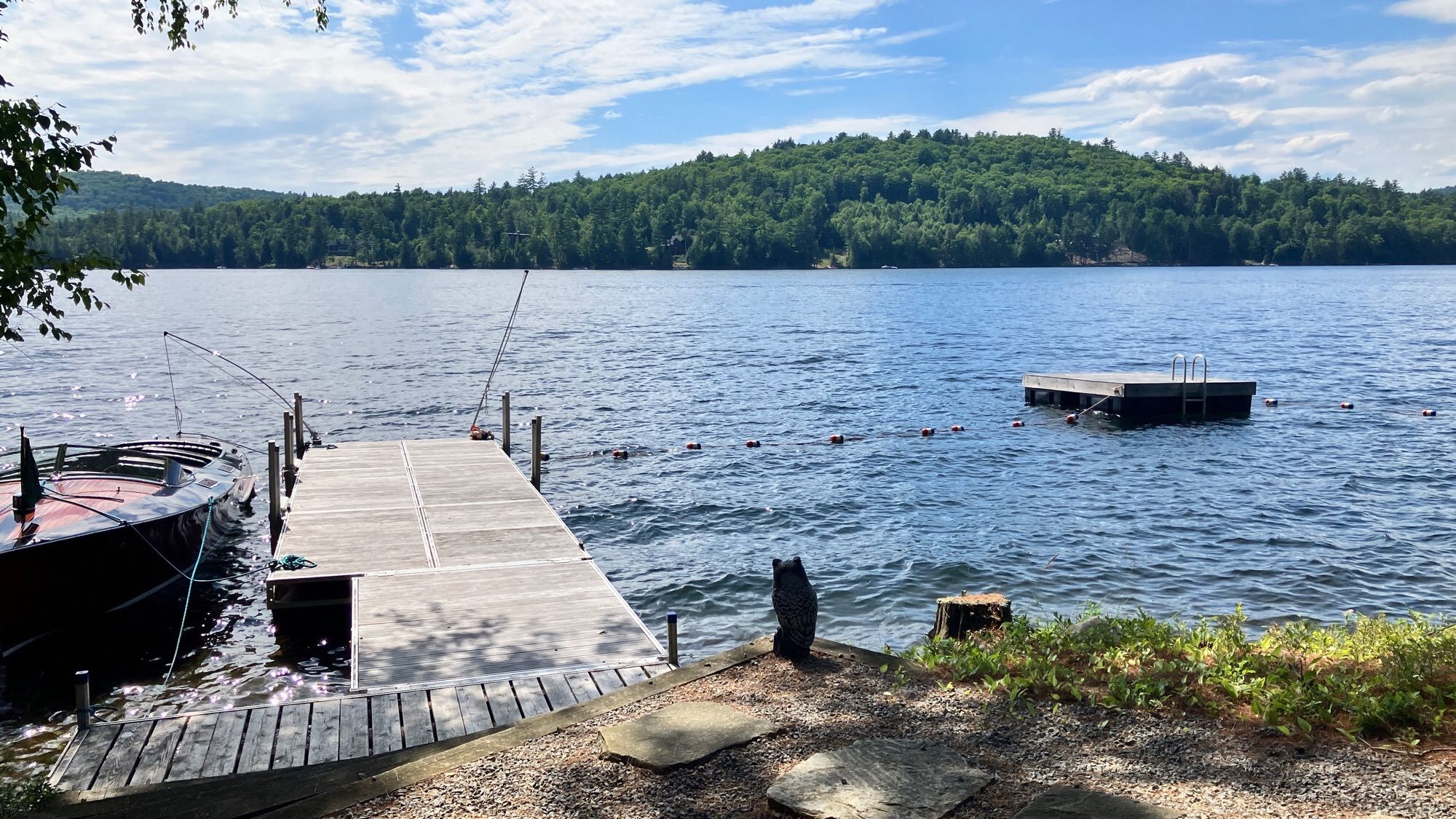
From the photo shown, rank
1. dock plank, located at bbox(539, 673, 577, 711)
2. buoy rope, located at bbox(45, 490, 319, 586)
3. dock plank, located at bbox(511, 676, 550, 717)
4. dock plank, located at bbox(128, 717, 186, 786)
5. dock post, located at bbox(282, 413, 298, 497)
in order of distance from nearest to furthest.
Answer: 1. dock plank, located at bbox(128, 717, 186, 786)
2. dock plank, located at bbox(511, 676, 550, 717)
3. dock plank, located at bbox(539, 673, 577, 711)
4. buoy rope, located at bbox(45, 490, 319, 586)
5. dock post, located at bbox(282, 413, 298, 497)

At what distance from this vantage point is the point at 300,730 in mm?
8078

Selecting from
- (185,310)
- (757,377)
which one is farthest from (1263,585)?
(185,310)

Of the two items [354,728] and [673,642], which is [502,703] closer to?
[354,728]

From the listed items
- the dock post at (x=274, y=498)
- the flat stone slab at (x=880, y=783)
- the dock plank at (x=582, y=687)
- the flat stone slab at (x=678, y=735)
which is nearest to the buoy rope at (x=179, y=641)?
the dock post at (x=274, y=498)

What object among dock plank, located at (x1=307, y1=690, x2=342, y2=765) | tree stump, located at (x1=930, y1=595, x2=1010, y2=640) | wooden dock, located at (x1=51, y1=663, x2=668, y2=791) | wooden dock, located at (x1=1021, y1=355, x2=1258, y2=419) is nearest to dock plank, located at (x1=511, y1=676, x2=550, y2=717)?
wooden dock, located at (x1=51, y1=663, x2=668, y2=791)

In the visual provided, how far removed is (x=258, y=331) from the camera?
Result: 67562mm

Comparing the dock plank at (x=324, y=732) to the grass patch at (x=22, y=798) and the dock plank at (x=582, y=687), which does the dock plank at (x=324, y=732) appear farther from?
the dock plank at (x=582, y=687)

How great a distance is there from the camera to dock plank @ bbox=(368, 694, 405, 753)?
777 cm

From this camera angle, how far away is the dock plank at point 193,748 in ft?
24.0

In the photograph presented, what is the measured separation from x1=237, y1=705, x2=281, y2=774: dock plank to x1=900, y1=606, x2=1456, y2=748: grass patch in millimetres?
4913

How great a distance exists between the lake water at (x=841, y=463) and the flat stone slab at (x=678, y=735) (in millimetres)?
6247

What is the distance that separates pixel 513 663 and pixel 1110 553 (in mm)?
11478

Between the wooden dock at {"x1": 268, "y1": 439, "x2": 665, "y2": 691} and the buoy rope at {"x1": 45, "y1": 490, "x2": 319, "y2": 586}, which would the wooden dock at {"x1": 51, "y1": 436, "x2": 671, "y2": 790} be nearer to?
the wooden dock at {"x1": 268, "y1": 439, "x2": 665, "y2": 691}

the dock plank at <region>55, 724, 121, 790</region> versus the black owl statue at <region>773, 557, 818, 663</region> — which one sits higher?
the black owl statue at <region>773, 557, 818, 663</region>
